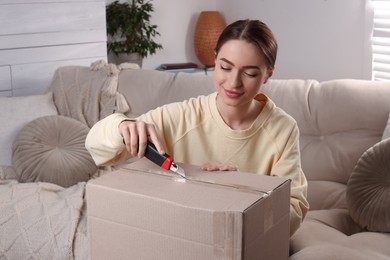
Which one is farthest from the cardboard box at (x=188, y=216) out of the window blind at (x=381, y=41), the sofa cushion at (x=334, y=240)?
the window blind at (x=381, y=41)

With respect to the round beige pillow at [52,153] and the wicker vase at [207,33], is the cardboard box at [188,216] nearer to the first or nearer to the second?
the round beige pillow at [52,153]

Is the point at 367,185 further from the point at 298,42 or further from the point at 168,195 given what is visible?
the point at 298,42

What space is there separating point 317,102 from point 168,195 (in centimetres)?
143

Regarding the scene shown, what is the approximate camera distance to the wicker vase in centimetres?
430

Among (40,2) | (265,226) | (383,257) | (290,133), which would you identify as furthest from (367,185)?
(40,2)

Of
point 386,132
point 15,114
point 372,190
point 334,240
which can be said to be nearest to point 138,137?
point 334,240

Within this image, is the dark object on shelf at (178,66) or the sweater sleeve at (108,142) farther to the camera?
the dark object on shelf at (178,66)

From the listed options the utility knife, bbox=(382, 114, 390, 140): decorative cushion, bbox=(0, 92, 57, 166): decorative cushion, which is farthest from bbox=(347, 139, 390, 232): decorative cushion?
bbox=(0, 92, 57, 166): decorative cushion

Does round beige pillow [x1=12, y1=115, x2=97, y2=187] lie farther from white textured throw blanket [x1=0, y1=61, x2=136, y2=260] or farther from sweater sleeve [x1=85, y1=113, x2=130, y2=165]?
sweater sleeve [x1=85, y1=113, x2=130, y2=165]

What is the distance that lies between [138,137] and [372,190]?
987mm

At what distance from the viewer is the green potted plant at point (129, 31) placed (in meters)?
4.02

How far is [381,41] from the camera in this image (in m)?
3.38

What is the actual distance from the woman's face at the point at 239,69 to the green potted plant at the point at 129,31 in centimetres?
266

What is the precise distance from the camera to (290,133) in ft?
5.10
